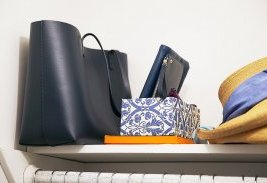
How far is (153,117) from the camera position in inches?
38.4

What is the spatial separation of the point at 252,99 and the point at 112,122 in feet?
1.39

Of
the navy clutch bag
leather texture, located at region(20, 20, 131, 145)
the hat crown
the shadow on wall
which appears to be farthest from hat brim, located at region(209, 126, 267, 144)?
the shadow on wall

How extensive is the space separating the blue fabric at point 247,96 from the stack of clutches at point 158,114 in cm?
15

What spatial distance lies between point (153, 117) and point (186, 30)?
45 centimetres

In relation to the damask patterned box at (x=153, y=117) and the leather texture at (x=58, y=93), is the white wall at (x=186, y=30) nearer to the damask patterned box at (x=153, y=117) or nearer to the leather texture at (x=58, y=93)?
the leather texture at (x=58, y=93)

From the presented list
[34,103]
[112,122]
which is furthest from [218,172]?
[34,103]

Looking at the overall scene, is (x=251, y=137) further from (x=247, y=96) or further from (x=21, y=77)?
(x=21, y=77)

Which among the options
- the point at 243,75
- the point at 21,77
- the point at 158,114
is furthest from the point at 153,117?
the point at 21,77

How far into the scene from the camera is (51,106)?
937mm

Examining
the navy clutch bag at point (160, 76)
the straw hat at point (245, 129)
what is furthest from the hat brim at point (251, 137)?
the navy clutch bag at point (160, 76)

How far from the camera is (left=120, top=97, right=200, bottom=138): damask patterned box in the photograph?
963 millimetres

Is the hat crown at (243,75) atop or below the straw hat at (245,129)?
atop

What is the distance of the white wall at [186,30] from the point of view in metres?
1.24

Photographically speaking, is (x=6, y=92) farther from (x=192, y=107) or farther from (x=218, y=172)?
(x=218, y=172)
